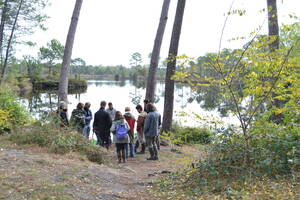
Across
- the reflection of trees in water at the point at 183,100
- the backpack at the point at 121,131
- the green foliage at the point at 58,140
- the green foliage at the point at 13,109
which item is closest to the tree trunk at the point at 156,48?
the reflection of trees in water at the point at 183,100

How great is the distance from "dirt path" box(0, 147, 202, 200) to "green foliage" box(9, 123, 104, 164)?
0.34 metres

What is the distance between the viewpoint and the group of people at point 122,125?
25.1ft

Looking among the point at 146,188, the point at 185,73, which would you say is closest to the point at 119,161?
the point at 146,188

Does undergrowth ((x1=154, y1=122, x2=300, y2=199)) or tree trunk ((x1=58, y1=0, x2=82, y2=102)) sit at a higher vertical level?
tree trunk ((x1=58, y1=0, x2=82, y2=102))

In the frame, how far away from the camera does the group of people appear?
→ 25.1 ft

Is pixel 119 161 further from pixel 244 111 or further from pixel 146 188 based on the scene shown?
pixel 244 111

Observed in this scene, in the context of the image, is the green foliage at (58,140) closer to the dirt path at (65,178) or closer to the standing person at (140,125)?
the dirt path at (65,178)

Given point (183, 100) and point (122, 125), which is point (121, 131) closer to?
point (122, 125)

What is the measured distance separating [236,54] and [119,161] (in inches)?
171

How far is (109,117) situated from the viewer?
897 cm

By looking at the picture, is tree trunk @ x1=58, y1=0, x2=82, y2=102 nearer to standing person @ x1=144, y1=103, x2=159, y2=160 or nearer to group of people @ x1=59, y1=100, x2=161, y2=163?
group of people @ x1=59, y1=100, x2=161, y2=163

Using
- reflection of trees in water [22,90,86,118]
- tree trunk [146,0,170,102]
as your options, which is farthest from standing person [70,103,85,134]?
tree trunk [146,0,170,102]

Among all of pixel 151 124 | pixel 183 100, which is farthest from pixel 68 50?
pixel 183 100

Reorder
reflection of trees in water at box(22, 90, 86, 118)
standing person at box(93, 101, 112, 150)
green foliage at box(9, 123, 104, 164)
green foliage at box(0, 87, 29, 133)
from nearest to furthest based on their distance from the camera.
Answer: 1. green foliage at box(9, 123, 104, 164)
2. standing person at box(93, 101, 112, 150)
3. green foliage at box(0, 87, 29, 133)
4. reflection of trees in water at box(22, 90, 86, 118)
